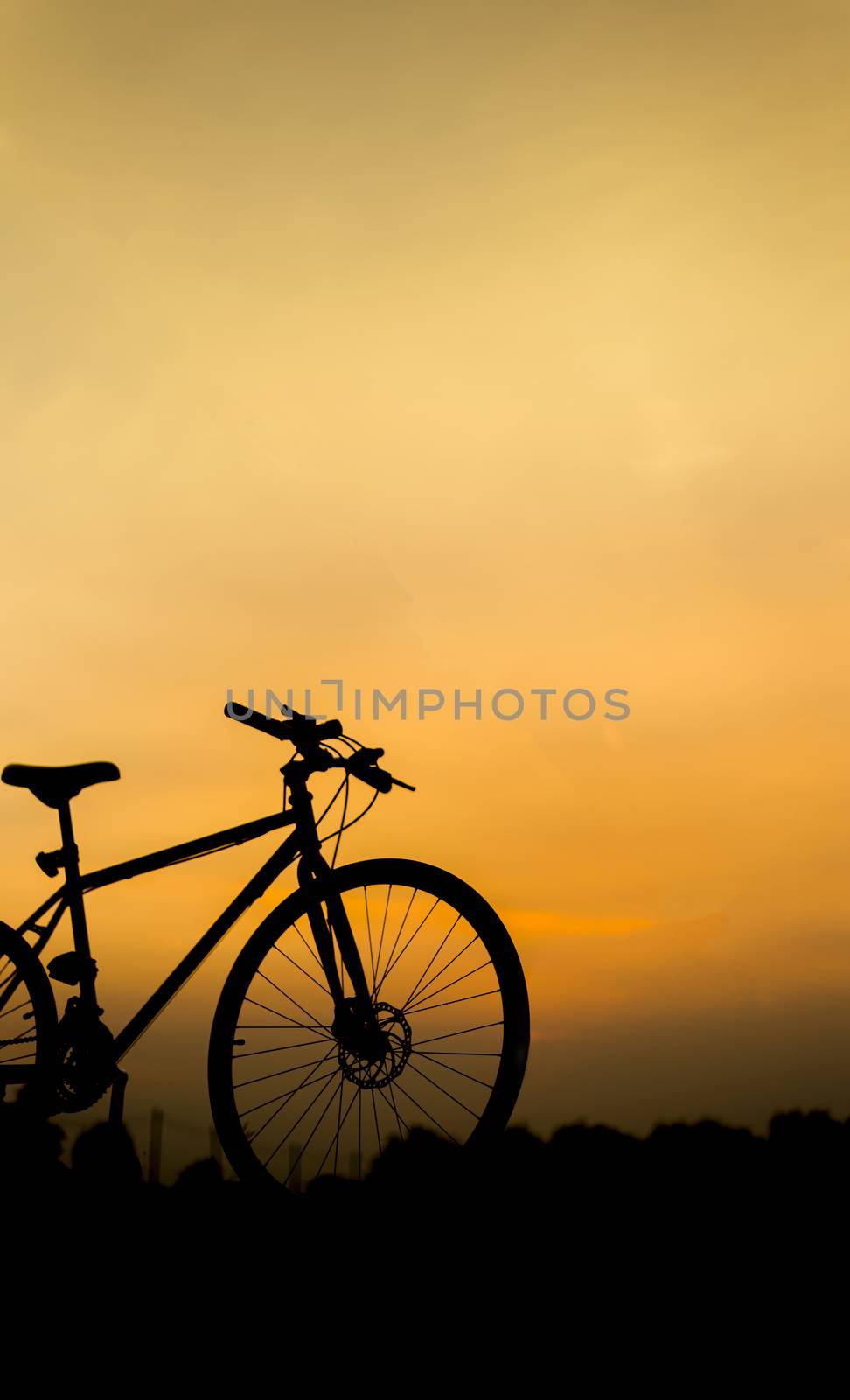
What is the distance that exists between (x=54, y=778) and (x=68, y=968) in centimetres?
73

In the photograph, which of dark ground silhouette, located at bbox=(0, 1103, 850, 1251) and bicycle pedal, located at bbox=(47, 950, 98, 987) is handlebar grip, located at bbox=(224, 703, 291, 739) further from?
dark ground silhouette, located at bbox=(0, 1103, 850, 1251)

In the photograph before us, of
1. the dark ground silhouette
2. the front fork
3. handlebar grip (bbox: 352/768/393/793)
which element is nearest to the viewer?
the dark ground silhouette

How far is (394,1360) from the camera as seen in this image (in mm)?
2318

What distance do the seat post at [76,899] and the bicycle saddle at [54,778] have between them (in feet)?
0.21

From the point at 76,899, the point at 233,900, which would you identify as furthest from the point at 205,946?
the point at 76,899

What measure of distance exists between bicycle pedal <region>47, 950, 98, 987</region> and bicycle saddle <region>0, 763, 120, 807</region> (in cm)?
60

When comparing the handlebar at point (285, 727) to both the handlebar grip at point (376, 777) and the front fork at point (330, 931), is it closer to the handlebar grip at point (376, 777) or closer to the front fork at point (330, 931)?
the handlebar grip at point (376, 777)

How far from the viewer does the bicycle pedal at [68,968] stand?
374 cm

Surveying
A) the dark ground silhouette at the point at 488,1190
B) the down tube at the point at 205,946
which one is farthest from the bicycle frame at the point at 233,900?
the dark ground silhouette at the point at 488,1190

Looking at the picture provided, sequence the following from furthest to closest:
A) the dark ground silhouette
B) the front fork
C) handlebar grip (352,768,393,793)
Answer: handlebar grip (352,768,393,793)
the front fork
the dark ground silhouette

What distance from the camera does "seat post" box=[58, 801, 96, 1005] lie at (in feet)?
12.3

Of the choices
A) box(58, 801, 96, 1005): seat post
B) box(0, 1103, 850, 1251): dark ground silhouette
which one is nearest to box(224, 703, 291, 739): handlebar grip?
box(58, 801, 96, 1005): seat post

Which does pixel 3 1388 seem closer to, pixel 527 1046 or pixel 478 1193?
pixel 478 1193

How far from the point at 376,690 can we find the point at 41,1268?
268cm
